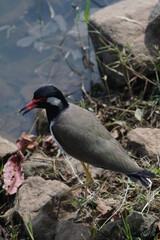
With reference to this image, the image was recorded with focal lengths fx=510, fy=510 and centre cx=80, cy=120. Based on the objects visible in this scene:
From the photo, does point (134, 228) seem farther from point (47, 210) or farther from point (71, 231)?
point (47, 210)

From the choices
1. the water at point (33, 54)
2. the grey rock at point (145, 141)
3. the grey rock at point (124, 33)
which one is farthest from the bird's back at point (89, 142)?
the water at point (33, 54)

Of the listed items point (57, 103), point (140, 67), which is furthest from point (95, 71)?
point (57, 103)

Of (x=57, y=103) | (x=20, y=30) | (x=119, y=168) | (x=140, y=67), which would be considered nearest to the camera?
(x=119, y=168)

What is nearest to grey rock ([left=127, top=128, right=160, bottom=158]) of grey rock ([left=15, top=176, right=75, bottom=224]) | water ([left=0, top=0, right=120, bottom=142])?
grey rock ([left=15, top=176, right=75, bottom=224])

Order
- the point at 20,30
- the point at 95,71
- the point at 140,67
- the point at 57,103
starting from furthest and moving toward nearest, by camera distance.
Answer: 1. the point at 20,30
2. the point at 95,71
3. the point at 140,67
4. the point at 57,103

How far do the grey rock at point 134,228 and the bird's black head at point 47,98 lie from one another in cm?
120

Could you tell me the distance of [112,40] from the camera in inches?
234

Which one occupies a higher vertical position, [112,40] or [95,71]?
[112,40]

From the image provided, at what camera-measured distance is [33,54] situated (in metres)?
6.90

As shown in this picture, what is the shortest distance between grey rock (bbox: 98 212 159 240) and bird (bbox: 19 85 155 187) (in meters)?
0.35

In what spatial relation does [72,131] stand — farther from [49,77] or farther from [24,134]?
[49,77]

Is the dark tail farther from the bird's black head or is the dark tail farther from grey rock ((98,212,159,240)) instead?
the bird's black head

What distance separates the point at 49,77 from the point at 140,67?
1383mm

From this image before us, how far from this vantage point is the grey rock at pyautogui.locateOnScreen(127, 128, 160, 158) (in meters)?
4.80
